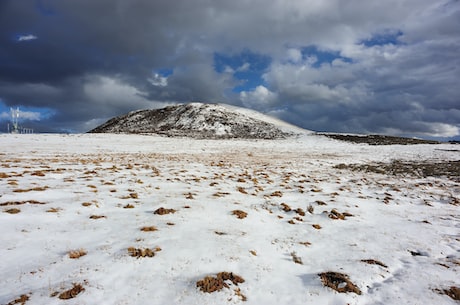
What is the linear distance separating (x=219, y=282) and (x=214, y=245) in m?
1.84

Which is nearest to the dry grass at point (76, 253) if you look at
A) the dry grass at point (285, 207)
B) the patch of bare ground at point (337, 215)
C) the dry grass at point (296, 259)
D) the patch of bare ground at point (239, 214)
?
the patch of bare ground at point (239, 214)

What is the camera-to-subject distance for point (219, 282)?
19.0 feet

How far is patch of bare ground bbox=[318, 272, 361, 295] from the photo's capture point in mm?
5898

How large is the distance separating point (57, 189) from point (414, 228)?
15353mm

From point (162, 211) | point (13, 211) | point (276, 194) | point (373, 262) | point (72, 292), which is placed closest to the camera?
point (72, 292)

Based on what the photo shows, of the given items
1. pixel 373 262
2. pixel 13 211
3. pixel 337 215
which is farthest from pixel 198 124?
pixel 373 262

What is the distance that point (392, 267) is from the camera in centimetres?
710

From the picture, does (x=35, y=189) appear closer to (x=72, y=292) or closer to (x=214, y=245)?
(x=72, y=292)

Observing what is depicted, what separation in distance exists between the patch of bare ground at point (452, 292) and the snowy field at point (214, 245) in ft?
0.07

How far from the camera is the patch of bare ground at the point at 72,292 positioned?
5067 millimetres

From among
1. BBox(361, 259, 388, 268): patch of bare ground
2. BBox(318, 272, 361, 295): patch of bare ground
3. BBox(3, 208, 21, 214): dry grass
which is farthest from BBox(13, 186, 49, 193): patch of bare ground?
BBox(361, 259, 388, 268): patch of bare ground

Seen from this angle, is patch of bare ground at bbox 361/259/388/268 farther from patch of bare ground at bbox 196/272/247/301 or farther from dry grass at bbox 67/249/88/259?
dry grass at bbox 67/249/88/259

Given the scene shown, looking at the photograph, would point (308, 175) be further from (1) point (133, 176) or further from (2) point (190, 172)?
(1) point (133, 176)

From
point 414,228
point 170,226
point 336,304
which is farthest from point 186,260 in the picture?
point 414,228
